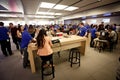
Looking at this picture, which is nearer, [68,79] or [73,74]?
[68,79]

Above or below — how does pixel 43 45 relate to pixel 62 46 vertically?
above

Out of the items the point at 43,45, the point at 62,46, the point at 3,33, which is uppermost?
the point at 3,33

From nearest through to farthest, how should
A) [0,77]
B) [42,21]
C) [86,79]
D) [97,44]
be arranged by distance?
[86,79] < [0,77] < [97,44] < [42,21]

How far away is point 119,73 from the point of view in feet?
5.82

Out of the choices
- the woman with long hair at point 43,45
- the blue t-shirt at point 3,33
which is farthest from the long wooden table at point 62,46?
the blue t-shirt at point 3,33

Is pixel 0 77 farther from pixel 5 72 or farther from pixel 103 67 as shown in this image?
pixel 103 67

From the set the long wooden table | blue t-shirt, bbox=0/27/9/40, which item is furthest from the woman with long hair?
blue t-shirt, bbox=0/27/9/40

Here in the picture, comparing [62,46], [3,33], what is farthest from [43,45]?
[3,33]

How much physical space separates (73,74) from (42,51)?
4.07 ft

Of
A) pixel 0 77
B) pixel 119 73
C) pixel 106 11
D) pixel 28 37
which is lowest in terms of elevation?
pixel 0 77

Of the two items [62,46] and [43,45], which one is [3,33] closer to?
[43,45]

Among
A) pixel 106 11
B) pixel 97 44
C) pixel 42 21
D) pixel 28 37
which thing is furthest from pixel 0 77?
pixel 42 21

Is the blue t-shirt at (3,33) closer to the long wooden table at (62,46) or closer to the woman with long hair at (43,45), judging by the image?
the long wooden table at (62,46)

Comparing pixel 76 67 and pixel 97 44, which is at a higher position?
pixel 97 44
